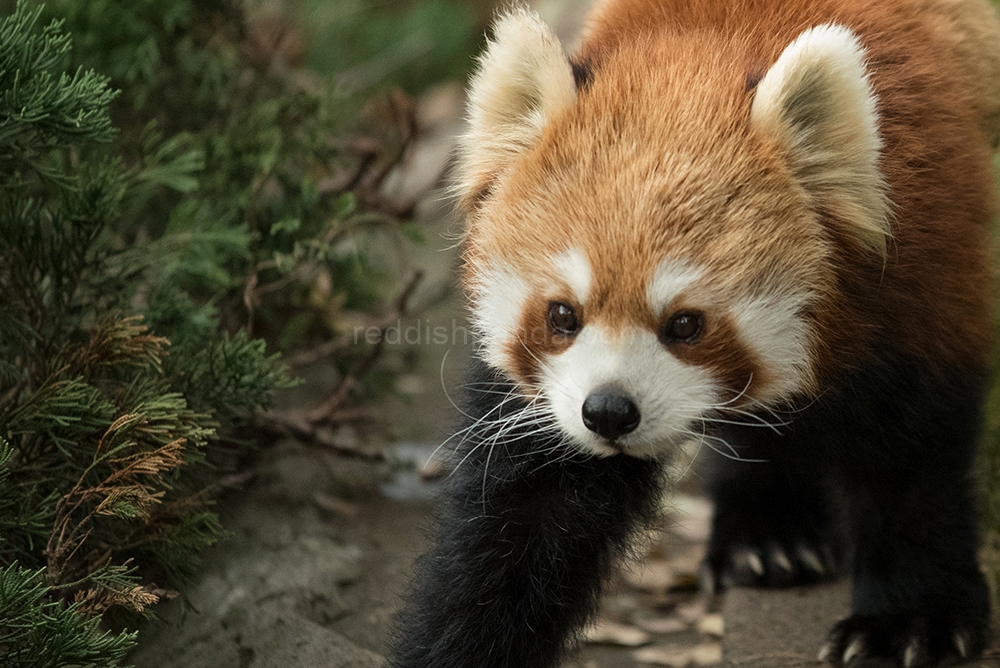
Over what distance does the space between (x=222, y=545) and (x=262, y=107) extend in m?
1.80

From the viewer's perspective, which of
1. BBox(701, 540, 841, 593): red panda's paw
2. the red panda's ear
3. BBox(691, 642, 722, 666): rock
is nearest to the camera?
the red panda's ear

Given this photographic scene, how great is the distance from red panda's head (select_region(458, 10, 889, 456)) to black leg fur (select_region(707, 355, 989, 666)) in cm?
24

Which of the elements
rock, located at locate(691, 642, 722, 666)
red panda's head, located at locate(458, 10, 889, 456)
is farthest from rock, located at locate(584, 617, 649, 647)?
red panda's head, located at locate(458, 10, 889, 456)

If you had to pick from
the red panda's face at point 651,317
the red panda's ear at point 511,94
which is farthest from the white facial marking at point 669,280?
the red panda's ear at point 511,94

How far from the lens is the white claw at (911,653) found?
2.92 meters

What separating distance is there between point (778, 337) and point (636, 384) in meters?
0.37

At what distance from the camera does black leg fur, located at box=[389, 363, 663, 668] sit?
2.58 metres

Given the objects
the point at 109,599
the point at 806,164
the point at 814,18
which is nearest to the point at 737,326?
the point at 806,164

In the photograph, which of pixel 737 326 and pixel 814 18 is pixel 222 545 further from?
pixel 814 18

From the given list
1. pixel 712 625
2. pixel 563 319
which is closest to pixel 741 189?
pixel 563 319

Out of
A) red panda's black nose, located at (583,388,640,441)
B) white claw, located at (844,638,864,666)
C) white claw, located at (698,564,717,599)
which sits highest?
red panda's black nose, located at (583,388,640,441)

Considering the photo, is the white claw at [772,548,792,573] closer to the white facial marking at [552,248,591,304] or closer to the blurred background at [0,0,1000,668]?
A: the blurred background at [0,0,1000,668]

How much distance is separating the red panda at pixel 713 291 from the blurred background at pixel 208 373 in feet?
1.63

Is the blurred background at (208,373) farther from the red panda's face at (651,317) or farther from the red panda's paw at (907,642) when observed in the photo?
the red panda's face at (651,317)
